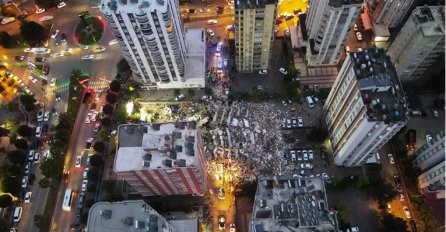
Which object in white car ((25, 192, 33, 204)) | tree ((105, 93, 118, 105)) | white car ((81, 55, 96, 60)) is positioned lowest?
white car ((25, 192, 33, 204))

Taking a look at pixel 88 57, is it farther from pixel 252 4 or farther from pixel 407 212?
pixel 407 212

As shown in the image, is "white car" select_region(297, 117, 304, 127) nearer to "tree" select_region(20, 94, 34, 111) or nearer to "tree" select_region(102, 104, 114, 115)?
"tree" select_region(102, 104, 114, 115)

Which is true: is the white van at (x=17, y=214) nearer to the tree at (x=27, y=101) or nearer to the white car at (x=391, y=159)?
the tree at (x=27, y=101)

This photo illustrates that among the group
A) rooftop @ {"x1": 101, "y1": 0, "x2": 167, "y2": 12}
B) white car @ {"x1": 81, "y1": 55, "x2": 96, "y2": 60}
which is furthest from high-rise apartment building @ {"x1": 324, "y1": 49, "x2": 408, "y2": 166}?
white car @ {"x1": 81, "y1": 55, "x2": 96, "y2": 60}

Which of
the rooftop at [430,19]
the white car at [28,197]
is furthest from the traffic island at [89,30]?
the rooftop at [430,19]

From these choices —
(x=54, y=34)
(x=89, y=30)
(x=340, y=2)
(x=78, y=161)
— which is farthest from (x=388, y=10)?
(x=54, y=34)
